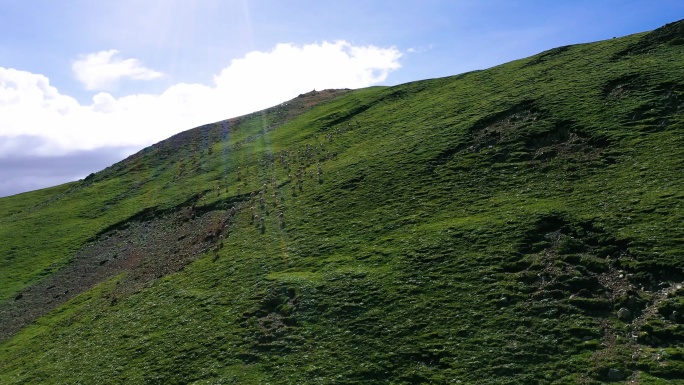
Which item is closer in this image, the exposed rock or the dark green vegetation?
the exposed rock

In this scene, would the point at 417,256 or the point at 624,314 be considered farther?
the point at 417,256

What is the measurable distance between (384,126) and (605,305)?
147ft

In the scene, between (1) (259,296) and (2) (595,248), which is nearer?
(2) (595,248)

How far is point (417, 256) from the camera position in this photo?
32.9m

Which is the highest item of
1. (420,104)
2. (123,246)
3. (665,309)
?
(420,104)

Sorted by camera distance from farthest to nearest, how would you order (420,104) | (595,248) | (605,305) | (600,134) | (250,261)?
1. (420,104)
2. (600,134)
3. (250,261)
4. (595,248)
5. (605,305)

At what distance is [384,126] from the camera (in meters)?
66.3

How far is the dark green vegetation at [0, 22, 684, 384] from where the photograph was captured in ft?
79.7

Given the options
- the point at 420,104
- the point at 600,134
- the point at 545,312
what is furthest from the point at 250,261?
the point at 420,104

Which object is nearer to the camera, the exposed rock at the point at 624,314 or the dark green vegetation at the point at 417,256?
the exposed rock at the point at 624,314

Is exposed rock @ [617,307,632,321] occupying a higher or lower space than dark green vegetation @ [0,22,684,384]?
lower

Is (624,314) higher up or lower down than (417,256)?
lower down

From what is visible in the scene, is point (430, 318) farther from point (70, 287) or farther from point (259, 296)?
point (70, 287)

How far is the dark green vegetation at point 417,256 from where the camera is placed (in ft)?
79.7
